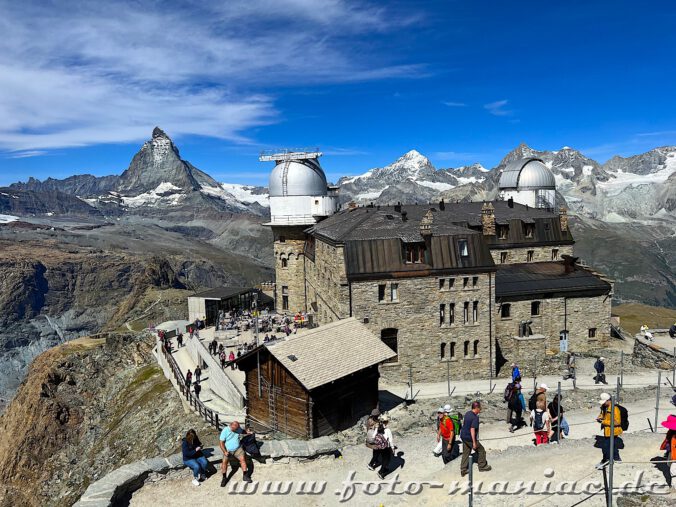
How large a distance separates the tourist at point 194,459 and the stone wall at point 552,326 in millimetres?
29014

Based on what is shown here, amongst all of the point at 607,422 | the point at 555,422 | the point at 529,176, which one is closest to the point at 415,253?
the point at 555,422

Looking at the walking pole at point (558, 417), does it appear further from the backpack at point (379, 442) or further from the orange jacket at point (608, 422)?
the backpack at point (379, 442)

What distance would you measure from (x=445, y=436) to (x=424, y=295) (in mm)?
20181

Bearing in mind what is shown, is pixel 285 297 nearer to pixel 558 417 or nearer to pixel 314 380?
pixel 314 380

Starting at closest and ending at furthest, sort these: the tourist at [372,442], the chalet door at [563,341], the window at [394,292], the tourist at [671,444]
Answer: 1. the tourist at [671,444]
2. the tourist at [372,442]
3. the window at [394,292]
4. the chalet door at [563,341]

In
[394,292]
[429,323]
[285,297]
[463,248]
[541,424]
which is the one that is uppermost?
[463,248]

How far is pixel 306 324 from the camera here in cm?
Result: 5091

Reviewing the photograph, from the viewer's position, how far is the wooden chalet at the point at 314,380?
24.3 meters

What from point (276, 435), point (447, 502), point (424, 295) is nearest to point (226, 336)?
point (424, 295)

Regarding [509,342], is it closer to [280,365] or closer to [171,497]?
[280,365]

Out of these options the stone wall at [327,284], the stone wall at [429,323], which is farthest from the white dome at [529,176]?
the stone wall at [429,323]

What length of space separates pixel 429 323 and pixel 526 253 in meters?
19.3

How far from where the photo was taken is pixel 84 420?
180 feet

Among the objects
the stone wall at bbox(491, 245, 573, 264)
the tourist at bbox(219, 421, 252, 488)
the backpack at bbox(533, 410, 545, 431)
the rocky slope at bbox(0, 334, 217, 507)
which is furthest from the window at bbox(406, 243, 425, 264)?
the tourist at bbox(219, 421, 252, 488)
